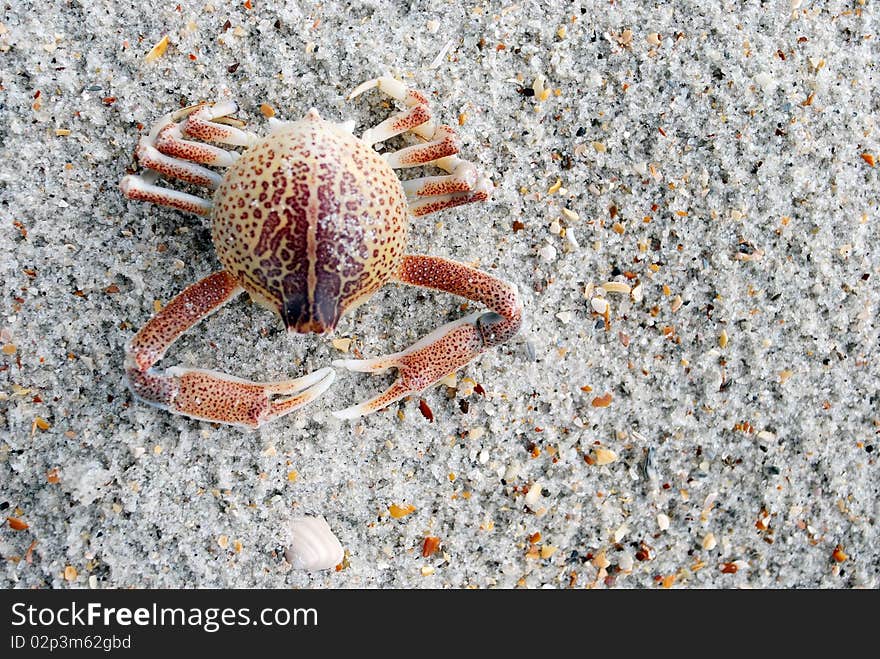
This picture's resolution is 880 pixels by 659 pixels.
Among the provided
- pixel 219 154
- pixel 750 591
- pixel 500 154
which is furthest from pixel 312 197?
pixel 750 591

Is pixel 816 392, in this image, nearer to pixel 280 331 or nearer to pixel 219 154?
pixel 280 331

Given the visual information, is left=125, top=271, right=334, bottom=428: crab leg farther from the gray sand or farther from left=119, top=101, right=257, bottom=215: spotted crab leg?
left=119, top=101, right=257, bottom=215: spotted crab leg

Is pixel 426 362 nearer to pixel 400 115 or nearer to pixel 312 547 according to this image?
pixel 312 547

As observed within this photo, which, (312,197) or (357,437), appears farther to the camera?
(357,437)

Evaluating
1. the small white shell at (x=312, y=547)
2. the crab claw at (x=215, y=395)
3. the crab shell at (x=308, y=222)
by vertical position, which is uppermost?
the crab shell at (x=308, y=222)

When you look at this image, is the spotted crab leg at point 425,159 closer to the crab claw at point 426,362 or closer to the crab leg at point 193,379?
the crab claw at point 426,362

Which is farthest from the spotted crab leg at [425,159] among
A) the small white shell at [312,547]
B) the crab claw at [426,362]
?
the small white shell at [312,547]

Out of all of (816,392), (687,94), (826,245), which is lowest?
(816,392)
